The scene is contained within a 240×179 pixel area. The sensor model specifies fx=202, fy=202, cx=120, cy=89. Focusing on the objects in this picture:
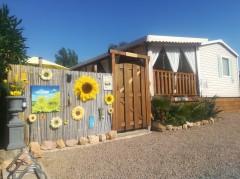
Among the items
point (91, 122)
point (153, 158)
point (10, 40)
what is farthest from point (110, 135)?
point (10, 40)

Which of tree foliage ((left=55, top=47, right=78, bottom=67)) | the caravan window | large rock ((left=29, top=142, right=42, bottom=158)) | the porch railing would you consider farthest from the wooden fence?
tree foliage ((left=55, top=47, right=78, bottom=67))

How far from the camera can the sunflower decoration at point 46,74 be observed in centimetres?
530

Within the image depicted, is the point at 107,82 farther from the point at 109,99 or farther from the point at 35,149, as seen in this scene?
the point at 35,149

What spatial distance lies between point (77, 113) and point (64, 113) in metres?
0.38

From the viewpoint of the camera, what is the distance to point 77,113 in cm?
589

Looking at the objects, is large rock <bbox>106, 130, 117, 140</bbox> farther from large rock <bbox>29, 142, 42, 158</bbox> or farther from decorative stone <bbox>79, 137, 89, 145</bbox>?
large rock <bbox>29, 142, 42, 158</bbox>

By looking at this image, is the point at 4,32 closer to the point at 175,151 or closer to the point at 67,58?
the point at 175,151

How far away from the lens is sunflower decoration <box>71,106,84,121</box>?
581cm

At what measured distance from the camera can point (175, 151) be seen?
5070 mm

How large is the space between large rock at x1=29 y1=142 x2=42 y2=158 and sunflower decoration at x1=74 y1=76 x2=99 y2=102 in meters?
1.75

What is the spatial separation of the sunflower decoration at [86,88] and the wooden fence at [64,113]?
11cm

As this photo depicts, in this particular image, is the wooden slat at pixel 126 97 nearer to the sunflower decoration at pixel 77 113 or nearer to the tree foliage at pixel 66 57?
the sunflower decoration at pixel 77 113

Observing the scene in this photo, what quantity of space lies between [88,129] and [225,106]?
9.80m

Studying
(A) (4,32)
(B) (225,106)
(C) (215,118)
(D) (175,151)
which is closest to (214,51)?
(B) (225,106)
